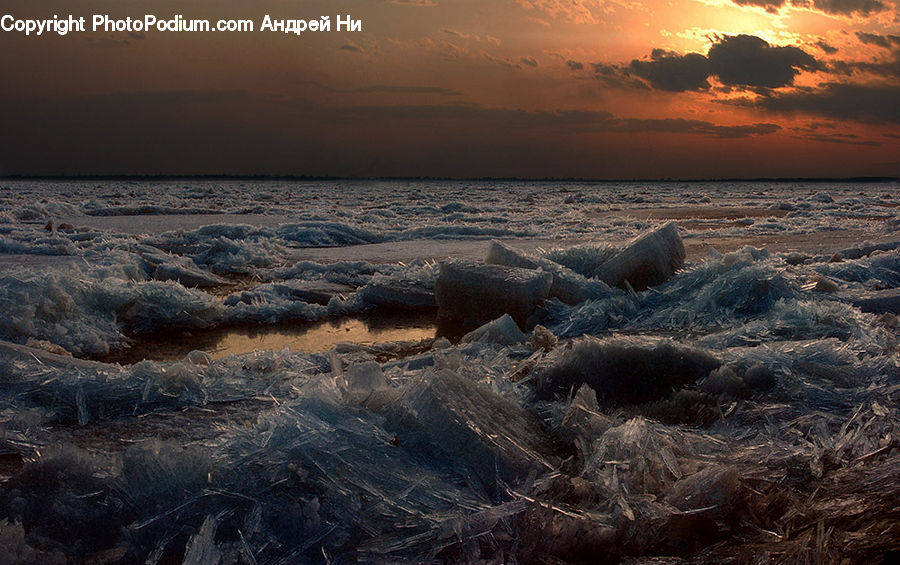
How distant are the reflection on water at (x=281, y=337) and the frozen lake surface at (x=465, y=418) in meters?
0.03

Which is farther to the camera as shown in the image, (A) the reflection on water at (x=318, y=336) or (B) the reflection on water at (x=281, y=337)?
(A) the reflection on water at (x=318, y=336)

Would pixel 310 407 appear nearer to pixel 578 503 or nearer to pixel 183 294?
pixel 578 503

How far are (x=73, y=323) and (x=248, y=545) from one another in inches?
130

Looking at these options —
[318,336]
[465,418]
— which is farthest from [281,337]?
[465,418]

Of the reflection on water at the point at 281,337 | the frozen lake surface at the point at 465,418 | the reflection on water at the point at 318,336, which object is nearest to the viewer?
the frozen lake surface at the point at 465,418

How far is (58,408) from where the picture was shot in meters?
2.86

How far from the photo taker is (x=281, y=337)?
4.73 meters

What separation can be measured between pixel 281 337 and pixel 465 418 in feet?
9.19

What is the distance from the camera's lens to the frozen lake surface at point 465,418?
182 centimetres

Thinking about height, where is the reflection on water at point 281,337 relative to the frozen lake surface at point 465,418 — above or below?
below

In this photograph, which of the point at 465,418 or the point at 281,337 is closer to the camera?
the point at 465,418

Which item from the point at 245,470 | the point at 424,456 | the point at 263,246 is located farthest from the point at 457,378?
the point at 263,246

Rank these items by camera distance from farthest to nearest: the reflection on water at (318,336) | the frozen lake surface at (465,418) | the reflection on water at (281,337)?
1. the reflection on water at (318,336)
2. the reflection on water at (281,337)
3. the frozen lake surface at (465,418)

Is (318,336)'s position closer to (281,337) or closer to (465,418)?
(281,337)
